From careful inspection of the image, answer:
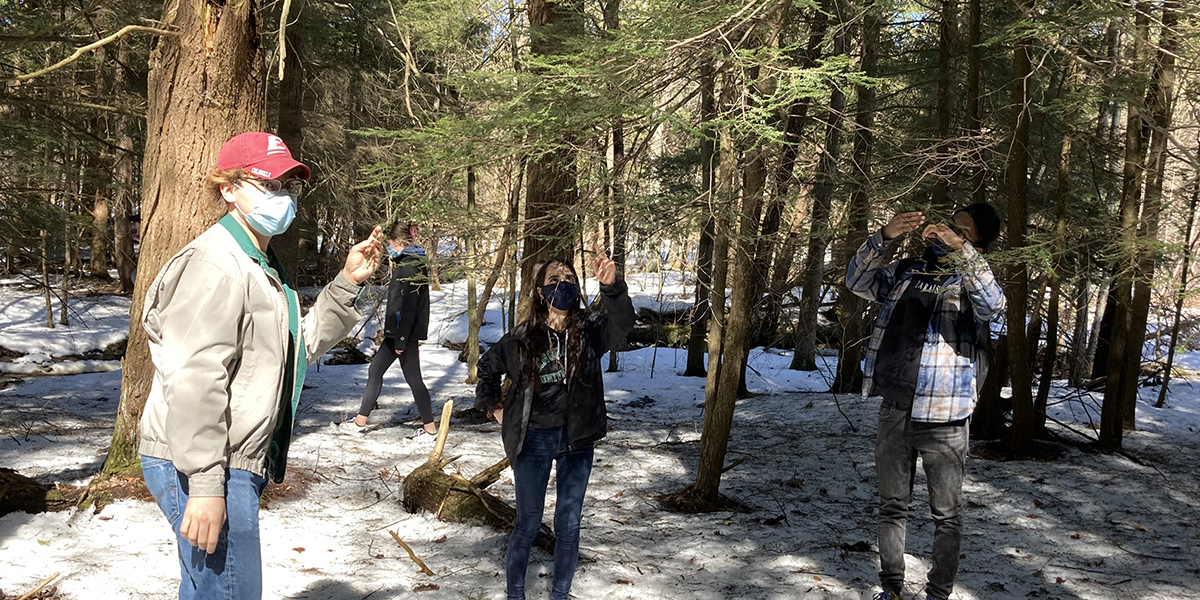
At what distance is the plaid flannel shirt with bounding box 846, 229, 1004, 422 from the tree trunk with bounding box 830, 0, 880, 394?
1050mm

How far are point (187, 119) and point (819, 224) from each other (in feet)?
13.9

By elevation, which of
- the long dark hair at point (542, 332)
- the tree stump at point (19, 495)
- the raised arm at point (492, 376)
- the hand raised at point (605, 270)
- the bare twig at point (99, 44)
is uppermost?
the bare twig at point (99, 44)

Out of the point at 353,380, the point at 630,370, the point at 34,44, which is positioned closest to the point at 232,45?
the point at 34,44

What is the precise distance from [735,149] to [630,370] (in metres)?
8.88

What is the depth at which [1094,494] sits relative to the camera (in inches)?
242

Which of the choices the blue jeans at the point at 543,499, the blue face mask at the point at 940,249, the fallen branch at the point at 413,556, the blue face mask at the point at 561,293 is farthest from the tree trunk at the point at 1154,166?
the fallen branch at the point at 413,556

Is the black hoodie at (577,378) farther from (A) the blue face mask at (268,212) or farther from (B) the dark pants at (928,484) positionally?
(A) the blue face mask at (268,212)

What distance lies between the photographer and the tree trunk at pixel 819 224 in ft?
16.8

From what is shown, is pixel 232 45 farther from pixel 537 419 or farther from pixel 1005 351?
pixel 1005 351

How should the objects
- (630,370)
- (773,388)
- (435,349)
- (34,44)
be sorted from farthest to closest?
(435,349) → (630,370) → (773,388) → (34,44)

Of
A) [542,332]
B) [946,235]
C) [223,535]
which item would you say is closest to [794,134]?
[946,235]

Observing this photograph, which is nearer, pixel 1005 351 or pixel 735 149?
pixel 735 149

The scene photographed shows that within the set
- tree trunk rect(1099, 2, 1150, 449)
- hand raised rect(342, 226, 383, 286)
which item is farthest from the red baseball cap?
tree trunk rect(1099, 2, 1150, 449)

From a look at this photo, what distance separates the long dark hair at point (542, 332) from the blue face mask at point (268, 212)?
4.76ft
